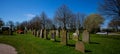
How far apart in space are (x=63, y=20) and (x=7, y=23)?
49.4 metres

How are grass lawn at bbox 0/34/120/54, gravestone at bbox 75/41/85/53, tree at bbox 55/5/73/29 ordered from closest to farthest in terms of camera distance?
1. gravestone at bbox 75/41/85/53
2. grass lawn at bbox 0/34/120/54
3. tree at bbox 55/5/73/29

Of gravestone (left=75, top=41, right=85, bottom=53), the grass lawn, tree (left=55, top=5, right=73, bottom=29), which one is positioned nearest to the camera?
gravestone (left=75, top=41, right=85, bottom=53)

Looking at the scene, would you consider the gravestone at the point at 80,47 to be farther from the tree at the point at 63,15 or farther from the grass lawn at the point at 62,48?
the tree at the point at 63,15

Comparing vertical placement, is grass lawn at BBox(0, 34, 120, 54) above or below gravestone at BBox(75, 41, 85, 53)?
below

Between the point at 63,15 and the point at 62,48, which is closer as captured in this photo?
the point at 62,48

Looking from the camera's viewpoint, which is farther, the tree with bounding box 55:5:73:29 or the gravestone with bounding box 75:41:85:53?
the tree with bounding box 55:5:73:29

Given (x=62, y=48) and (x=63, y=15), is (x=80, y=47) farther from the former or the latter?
(x=63, y=15)

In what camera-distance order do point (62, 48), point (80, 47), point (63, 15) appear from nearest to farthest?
point (80, 47)
point (62, 48)
point (63, 15)

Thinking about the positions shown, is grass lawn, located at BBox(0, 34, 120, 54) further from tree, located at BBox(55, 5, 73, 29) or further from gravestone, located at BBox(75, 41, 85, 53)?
tree, located at BBox(55, 5, 73, 29)

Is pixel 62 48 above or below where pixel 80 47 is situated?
below

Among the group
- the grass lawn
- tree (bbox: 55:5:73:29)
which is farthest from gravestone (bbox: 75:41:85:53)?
tree (bbox: 55:5:73:29)

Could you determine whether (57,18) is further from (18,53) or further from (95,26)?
(18,53)

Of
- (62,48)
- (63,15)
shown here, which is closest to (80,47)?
(62,48)

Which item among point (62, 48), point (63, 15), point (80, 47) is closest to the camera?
point (80, 47)
